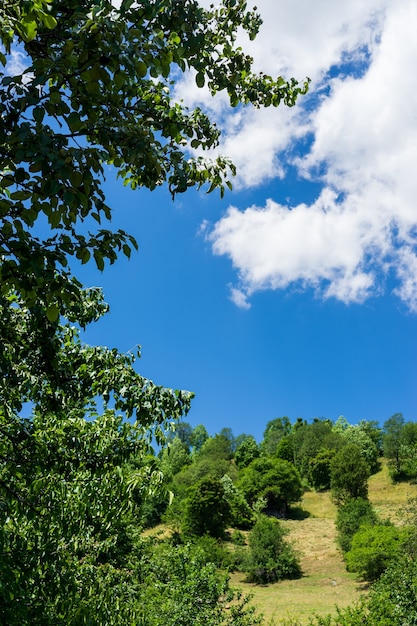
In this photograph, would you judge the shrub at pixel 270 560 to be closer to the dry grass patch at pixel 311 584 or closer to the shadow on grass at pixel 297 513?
the dry grass patch at pixel 311 584

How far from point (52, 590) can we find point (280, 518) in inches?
3145

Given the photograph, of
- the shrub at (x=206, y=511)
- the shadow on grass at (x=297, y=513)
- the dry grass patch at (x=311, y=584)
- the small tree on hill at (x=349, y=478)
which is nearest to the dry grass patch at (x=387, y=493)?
the small tree on hill at (x=349, y=478)

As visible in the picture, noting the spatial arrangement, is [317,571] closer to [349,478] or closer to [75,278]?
[349,478]

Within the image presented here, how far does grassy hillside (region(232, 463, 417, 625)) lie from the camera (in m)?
36.6

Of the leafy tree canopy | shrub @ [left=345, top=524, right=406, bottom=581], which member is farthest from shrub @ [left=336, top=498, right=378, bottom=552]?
the leafy tree canopy

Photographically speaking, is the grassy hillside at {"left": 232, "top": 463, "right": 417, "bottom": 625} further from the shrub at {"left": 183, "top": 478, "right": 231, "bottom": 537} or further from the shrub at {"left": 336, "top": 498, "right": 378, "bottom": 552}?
the shrub at {"left": 183, "top": 478, "right": 231, "bottom": 537}

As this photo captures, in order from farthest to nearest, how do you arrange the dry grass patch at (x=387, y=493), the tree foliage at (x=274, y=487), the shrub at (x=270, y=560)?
the tree foliage at (x=274, y=487), the dry grass patch at (x=387, y=493), the shrub at (x=270, y=560)

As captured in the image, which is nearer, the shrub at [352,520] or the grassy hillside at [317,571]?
the grassy hillside at [317,571]

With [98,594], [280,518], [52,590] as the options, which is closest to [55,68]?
[52,590]

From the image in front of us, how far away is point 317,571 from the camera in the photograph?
52469 mm

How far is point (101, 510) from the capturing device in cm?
552

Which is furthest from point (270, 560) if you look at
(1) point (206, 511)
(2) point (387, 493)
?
(2) point (387, 493)

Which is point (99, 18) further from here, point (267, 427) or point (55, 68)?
point (267, 427)

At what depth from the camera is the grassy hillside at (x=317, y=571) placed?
36.6m
